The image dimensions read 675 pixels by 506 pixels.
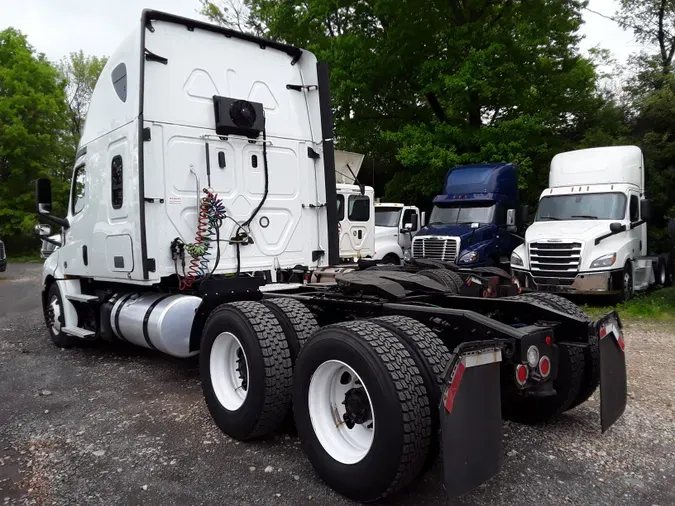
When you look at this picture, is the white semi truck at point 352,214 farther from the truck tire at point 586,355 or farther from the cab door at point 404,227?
the truck tire at point 586,355

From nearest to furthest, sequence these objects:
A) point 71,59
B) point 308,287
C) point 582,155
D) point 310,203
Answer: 1. point 308,287
2. point 310,203
3. point 582,155
4. point 71,59

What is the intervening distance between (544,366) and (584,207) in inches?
357

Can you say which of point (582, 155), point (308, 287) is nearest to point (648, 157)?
point (582, 155)

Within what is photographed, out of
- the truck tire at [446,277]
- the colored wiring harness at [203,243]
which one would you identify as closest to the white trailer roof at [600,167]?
the truck tire at [446,277]

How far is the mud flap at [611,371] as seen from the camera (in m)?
3.34

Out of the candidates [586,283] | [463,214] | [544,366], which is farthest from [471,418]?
[463,214]

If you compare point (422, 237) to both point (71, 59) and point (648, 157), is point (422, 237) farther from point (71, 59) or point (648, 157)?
point (71, 59)

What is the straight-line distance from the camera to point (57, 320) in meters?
7.32

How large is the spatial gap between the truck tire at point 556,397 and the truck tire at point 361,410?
2.72 ft

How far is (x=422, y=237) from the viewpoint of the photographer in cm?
1291

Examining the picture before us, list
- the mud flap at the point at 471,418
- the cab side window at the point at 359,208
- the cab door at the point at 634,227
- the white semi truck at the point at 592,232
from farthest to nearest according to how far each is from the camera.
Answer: the cab side window at the point at 359,208, the cab door at the point at 634,227, the white semi truck at the point at 592,232, the mud flap at the point at 471,418

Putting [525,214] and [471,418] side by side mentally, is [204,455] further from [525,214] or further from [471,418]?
[525,214]

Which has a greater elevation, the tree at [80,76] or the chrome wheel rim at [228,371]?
the tree at [80,76]

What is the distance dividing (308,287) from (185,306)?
1239 mm
